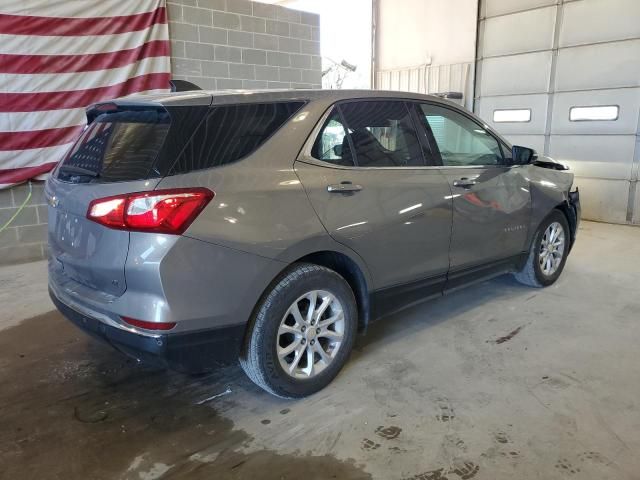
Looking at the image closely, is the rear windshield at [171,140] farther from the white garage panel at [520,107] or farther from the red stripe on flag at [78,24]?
the white garage panel at [520,107]

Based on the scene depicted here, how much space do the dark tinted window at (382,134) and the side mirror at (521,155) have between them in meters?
1.04

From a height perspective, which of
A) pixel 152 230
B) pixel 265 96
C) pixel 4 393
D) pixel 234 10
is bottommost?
pixel 4 393

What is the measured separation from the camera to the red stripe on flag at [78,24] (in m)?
5.05

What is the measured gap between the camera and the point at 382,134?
9.86 ft

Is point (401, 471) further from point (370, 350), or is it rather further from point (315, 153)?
point (315, 153)

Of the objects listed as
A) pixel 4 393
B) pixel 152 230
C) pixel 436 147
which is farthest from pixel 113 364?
pixel 436 147

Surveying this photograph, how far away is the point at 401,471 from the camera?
209cm

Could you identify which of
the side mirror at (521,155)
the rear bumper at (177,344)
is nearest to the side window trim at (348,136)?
the rear bumper at (177,344)

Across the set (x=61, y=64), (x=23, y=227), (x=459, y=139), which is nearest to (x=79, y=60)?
(x=61, y=64)

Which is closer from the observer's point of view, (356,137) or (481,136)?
(356,137)

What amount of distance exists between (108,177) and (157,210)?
1.18ft

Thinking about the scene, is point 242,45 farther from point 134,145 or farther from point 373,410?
point 373,410

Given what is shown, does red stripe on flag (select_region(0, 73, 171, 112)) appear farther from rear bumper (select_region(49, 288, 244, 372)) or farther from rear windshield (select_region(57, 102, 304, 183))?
rear bumper (select_region(49, 288, 244, 372))

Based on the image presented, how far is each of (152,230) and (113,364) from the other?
1.38 metres
